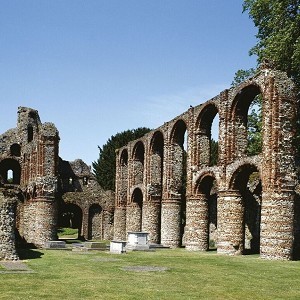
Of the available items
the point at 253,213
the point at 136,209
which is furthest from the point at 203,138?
the point at 136,209

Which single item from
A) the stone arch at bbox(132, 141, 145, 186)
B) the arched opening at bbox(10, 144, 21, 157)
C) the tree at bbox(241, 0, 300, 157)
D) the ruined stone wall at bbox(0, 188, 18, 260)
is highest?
the tree at bbox(241, 0, 300, 157)

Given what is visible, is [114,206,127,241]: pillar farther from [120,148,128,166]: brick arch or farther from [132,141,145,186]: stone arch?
[120,148,128,166]: brick arch

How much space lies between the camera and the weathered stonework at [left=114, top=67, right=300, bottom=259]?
72.9 ft

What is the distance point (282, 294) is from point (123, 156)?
102 ft

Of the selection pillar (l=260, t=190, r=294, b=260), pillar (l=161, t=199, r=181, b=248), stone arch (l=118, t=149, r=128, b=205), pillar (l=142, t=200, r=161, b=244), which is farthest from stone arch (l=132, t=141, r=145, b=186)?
pillar (l=260, t=190, r=294, b=260)

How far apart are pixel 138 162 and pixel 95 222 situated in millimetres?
6515

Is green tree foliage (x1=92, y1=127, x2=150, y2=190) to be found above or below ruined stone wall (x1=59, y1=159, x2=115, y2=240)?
above

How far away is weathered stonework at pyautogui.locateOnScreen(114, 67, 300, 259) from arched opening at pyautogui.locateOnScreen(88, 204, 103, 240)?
7.41 m

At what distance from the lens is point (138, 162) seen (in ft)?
130

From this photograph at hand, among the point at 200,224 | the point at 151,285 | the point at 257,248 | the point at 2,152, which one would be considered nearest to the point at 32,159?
the point at 2,152

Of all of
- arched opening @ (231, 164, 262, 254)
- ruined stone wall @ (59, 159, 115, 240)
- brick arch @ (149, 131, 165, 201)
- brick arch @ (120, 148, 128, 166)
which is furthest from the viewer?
brick arch @ (120, 148, 128, 166)

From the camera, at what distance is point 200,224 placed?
28.5 meters

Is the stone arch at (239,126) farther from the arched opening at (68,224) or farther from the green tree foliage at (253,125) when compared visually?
the arched opening at (68,224)

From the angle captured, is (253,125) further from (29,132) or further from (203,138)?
(29,132)
